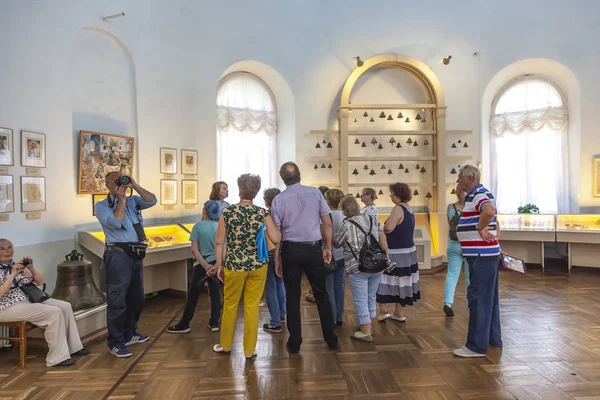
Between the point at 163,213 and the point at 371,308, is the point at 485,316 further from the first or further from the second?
the point at 163,213

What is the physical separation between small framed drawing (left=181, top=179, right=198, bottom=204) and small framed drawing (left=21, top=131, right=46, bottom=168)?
2.28 metres

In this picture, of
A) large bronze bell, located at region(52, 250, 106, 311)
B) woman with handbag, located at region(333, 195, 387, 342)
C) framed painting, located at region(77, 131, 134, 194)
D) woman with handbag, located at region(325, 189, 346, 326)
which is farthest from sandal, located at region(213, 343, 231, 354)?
framed painting, located at region(77, 131, 134, 194)

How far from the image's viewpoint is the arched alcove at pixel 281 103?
7793 millimetres

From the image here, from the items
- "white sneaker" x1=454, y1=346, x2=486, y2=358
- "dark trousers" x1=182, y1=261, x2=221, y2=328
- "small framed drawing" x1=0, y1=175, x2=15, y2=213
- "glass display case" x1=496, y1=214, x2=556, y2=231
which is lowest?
"white sneaker" x1=454, y1=346, x2=486, y2=358

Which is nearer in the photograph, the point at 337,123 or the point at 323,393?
the point at 323,393

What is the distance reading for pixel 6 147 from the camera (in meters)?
4.19

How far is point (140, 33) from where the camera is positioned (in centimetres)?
605

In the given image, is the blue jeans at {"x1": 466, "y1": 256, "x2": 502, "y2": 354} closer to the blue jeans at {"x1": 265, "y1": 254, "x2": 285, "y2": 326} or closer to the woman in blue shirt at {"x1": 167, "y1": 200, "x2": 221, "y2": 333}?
the blue jeans at {"x1": 265, "y1": 254, "x2": 285, "y2": 326}

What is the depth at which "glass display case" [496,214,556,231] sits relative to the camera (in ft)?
24.6

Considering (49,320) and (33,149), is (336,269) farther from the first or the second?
(33,149)

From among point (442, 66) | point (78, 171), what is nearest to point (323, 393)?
point (78, 171)

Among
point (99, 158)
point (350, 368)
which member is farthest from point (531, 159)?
point (99, 158)

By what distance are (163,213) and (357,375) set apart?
424 centimetres

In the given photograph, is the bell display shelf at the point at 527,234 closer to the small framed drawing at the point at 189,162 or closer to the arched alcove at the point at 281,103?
the arched alcove at the point at 281,103
